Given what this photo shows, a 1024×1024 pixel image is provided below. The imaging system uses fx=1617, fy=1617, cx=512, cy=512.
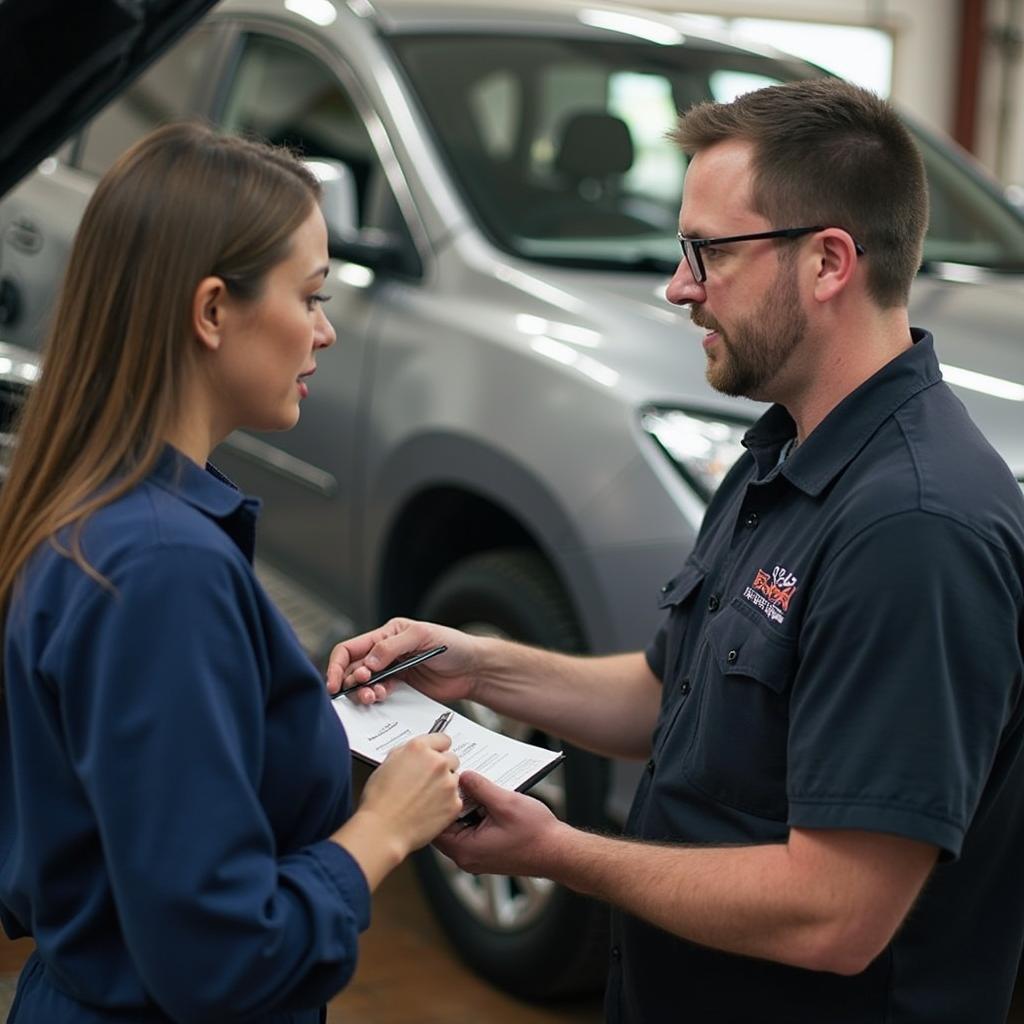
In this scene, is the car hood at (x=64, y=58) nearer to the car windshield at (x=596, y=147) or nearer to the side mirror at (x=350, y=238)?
the side mirror at (x=350, y=238)

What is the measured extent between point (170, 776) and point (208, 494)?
0.88 feet

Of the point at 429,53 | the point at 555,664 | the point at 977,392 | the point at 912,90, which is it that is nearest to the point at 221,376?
the point at 555,664

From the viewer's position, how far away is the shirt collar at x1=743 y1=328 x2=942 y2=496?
1755 mm

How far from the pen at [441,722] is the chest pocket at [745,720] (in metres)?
0.30

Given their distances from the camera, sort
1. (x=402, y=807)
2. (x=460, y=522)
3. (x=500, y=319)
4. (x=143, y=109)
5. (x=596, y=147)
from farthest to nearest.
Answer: (x=143, y=109) → (x=596, y=147) → (x=460, y=522) → (x=500, y=319) → (x=402, y=807)

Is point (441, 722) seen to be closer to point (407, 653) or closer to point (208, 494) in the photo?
point (407, 653)

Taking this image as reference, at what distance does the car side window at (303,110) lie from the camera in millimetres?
3918

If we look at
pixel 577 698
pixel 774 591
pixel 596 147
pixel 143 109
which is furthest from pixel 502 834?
pixel 143 109

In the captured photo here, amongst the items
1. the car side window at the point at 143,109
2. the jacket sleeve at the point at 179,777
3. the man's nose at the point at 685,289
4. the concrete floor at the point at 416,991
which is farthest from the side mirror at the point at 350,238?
the jacket sleeve at the point at 179,777

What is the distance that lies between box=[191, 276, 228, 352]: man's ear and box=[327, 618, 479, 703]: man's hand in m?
0.67

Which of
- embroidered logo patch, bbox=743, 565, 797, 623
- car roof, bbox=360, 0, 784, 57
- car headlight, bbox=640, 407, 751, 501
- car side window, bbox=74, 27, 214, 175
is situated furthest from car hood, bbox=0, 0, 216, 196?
car side window, bbox=74, 27, 214, 175

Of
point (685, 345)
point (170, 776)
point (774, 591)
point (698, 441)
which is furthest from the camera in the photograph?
point (685, 345)

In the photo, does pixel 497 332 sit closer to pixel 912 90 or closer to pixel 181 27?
pixel 181 27

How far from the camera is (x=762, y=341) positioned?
6.07 feet
